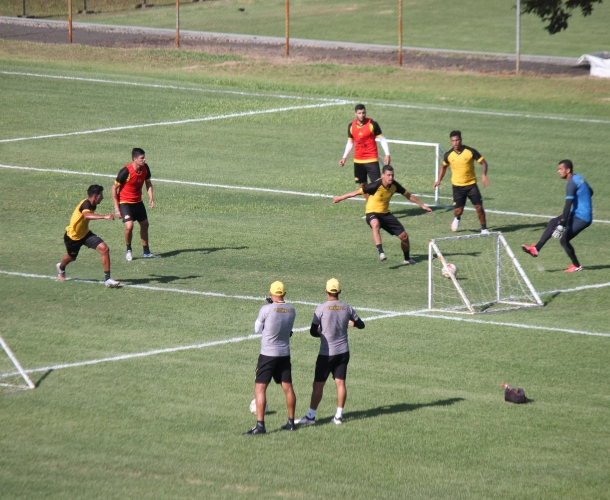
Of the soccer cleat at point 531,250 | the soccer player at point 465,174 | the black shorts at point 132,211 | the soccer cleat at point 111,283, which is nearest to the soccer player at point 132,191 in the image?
the black shorts at point 132,211

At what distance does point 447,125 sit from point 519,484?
25403 mm

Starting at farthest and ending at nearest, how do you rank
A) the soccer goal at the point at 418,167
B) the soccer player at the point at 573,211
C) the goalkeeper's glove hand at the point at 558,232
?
the soccer goal at the point at 418,167, the soccer player at the point at 573,211, the goalkeeper's glove hand at the point at 558,232

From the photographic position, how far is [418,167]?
30.9m

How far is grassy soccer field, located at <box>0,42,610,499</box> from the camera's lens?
11.7 meters

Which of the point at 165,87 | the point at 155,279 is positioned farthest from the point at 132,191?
the point at 165,87

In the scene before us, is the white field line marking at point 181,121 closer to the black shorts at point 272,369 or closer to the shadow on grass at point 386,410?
the shadow on grass at point 386,410

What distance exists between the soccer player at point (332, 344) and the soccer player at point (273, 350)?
1.26 feet

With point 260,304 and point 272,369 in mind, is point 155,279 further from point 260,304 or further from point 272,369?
point 272,369

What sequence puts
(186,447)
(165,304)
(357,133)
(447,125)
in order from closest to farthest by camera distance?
(186,447) < (165,304) < (357,133) < (447,125)

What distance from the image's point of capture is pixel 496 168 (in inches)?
1218

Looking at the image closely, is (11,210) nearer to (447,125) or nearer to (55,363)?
(55,363)

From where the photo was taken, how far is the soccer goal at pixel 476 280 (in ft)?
60.6

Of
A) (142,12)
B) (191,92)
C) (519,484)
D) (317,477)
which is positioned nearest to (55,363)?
(317,477)

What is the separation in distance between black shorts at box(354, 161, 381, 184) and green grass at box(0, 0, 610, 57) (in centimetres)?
3038
